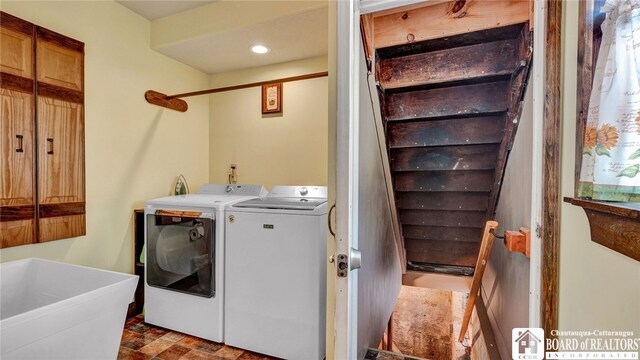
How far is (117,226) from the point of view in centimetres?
232

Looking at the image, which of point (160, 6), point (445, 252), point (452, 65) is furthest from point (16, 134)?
point (445, 252)

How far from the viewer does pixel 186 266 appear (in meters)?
2.12

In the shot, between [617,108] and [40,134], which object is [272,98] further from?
[617,108]

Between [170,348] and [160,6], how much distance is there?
8.54 ft

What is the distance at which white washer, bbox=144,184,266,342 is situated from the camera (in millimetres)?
2000

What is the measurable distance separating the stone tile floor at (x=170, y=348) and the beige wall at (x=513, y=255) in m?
1.52

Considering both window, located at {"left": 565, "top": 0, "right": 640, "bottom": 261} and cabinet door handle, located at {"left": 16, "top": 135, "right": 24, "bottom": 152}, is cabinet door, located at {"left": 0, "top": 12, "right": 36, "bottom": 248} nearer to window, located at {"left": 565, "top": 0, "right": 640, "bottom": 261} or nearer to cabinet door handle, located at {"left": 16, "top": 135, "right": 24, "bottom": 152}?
cabinet door handle, located at {"left": 16, "top": 135, "right": 24, "bottom": 152}

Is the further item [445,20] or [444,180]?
[444,180]

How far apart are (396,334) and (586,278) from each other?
304cm

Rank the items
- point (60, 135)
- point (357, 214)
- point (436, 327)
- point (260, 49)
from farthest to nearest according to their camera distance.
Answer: point (436, 327) < point (260, 49) < point (60, 135) < point (357, 214)

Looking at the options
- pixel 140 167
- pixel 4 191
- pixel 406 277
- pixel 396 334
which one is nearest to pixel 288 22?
pixel 140 167

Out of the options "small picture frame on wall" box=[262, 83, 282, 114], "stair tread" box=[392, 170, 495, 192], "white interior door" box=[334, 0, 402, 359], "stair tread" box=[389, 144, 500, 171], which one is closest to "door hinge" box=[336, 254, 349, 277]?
"white interior door" box=[334, 0, 402, 359]

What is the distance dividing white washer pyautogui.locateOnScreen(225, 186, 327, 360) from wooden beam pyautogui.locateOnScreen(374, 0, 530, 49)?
1172mm

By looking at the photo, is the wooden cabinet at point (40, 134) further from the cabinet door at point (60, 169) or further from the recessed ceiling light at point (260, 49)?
the recessed ceiling light at point (260, 49)
